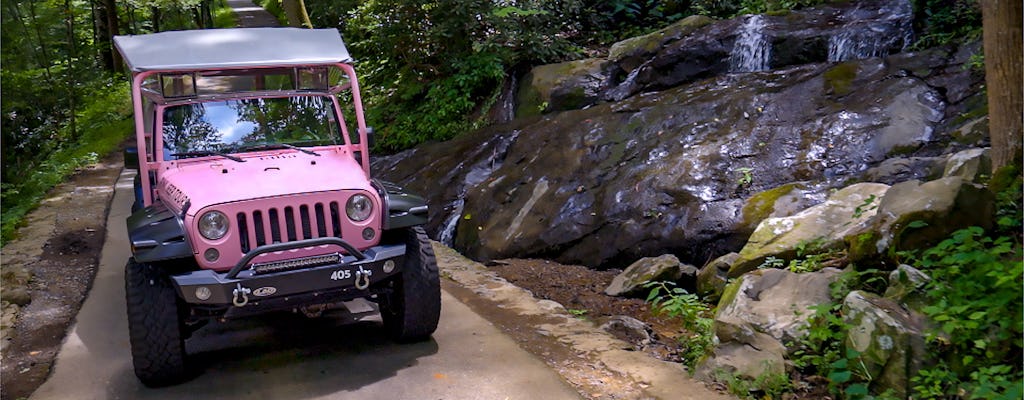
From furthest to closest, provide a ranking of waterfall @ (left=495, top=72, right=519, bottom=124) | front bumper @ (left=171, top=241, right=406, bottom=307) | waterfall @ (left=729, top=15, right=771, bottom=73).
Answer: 1. waterfall @ (left=495, top=72, right=519, bottom=124)
2. waterfall @ (left=729, top=15, right=771, bottom=73)
3. front bumper @ (left=171, top=241, right=406, bottom=307)

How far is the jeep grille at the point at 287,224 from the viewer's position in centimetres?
531

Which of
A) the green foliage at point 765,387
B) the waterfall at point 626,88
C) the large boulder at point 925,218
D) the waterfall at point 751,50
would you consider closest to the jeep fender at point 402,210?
the green foliage at point 765,387

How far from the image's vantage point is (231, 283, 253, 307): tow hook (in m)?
5.08

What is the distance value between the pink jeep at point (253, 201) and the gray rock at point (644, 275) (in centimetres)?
262

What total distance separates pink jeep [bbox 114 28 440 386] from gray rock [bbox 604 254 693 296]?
8.61 ft

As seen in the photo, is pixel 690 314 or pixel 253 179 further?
pixel 690 314

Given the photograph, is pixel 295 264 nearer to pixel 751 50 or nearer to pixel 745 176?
pixel 745 176

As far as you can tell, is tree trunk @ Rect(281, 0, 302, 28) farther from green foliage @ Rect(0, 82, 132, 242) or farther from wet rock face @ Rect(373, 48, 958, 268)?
wet rock face @ Rect(373, 48, 958, 268)

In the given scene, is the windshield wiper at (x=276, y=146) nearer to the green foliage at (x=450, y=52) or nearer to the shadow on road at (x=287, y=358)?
the shadow on road at (x=287, y=358)

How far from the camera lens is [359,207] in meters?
5.62

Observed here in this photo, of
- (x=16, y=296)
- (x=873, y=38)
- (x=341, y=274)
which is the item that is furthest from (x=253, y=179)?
(x=873, y=38)

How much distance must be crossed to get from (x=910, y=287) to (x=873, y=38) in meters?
8.08

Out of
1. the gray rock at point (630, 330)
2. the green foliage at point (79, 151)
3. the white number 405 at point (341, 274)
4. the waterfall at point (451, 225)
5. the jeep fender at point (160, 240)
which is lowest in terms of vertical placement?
the green foliage at point (79, 151)

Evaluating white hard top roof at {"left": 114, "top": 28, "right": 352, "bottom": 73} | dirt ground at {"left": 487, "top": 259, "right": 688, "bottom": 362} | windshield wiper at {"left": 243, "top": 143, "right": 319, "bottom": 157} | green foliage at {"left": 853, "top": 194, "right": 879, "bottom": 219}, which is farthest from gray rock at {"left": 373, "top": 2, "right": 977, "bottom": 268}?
white hard top roof at {"left": 114, "top": 28, "right": 352, "bottom": 73}
